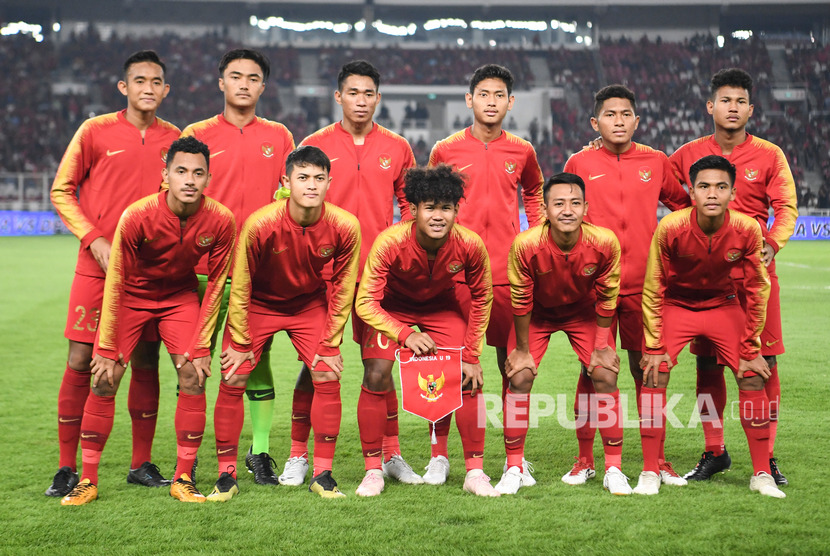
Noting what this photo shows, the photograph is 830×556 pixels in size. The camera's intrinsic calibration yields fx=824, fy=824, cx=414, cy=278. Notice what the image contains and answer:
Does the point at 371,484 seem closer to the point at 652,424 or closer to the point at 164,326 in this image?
the point at 164,326

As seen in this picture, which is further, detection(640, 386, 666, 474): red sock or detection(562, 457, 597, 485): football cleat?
detection(562, 457, 597, 485): football cleat

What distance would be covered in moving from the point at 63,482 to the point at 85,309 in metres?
0.88

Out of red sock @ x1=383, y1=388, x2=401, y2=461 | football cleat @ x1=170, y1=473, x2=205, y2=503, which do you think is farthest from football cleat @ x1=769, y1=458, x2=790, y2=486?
football cleat @ x1=170, y1=473, x2=205, y2=503

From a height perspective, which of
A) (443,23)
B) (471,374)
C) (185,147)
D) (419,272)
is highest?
(443,23)

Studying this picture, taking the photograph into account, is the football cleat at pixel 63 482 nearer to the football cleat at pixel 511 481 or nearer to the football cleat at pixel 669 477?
the football cleat at pixel 511 481

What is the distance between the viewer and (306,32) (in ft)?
122

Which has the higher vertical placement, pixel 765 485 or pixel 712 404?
pixel 712 404

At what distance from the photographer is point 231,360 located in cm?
412

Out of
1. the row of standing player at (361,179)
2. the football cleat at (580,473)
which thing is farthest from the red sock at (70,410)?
the football cleat at (580,473)

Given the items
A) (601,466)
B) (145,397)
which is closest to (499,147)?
(601,466)

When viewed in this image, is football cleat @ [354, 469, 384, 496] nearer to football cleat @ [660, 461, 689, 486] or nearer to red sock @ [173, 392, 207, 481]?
red sock @ [173, 392, 207, 481]

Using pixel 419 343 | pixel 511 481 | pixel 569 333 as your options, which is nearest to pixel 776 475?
pixel 569 333

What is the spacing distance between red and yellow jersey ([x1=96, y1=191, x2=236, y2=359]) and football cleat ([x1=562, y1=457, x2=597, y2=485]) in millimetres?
1994

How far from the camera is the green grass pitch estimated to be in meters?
3.38
